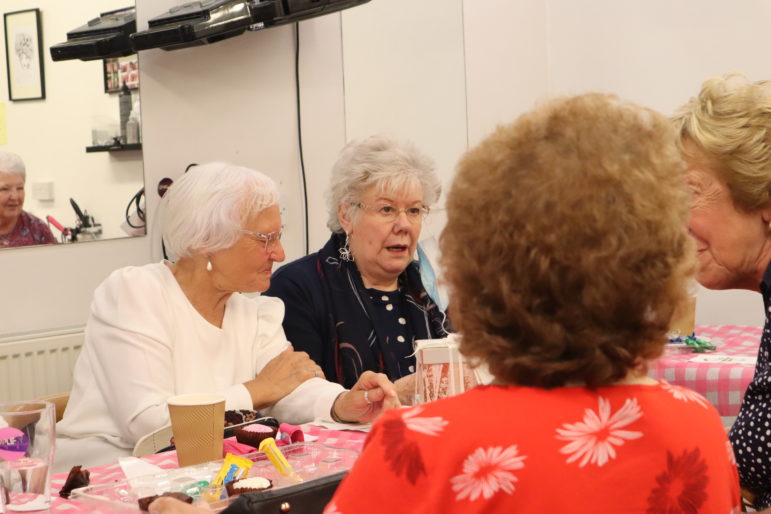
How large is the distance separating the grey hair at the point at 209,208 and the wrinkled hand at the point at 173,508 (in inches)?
43.4

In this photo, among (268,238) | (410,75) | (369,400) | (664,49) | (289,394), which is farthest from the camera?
(664,49)

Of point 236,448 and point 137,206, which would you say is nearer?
point 236,448

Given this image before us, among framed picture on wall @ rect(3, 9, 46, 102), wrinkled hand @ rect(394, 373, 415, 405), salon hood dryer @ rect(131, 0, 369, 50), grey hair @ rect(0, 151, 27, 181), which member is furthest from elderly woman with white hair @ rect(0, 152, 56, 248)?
wrinkled hand @ rect(394, 373, 415, 405)

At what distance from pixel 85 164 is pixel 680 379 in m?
2.17

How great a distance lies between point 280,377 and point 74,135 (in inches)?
58.2

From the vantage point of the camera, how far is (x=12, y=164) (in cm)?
316

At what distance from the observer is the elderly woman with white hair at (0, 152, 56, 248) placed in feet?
10.3

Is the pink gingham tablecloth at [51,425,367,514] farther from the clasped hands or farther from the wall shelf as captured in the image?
the wall shelf

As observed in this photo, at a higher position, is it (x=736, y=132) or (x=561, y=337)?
(x=736, y=132)

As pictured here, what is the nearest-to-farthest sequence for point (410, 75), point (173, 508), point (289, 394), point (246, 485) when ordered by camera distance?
point (173, 508)
point (246, 485)
point (289, 394)
point (410, 75)

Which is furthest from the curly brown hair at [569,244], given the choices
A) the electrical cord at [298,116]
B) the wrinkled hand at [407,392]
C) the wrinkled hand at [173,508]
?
the electrical cord at [298,116]

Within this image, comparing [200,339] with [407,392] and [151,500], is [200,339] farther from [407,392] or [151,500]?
[151,500]

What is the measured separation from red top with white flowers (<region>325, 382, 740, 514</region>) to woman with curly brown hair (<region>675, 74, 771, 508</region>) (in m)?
0.67

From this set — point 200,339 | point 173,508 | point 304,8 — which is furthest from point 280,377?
point 304,8
